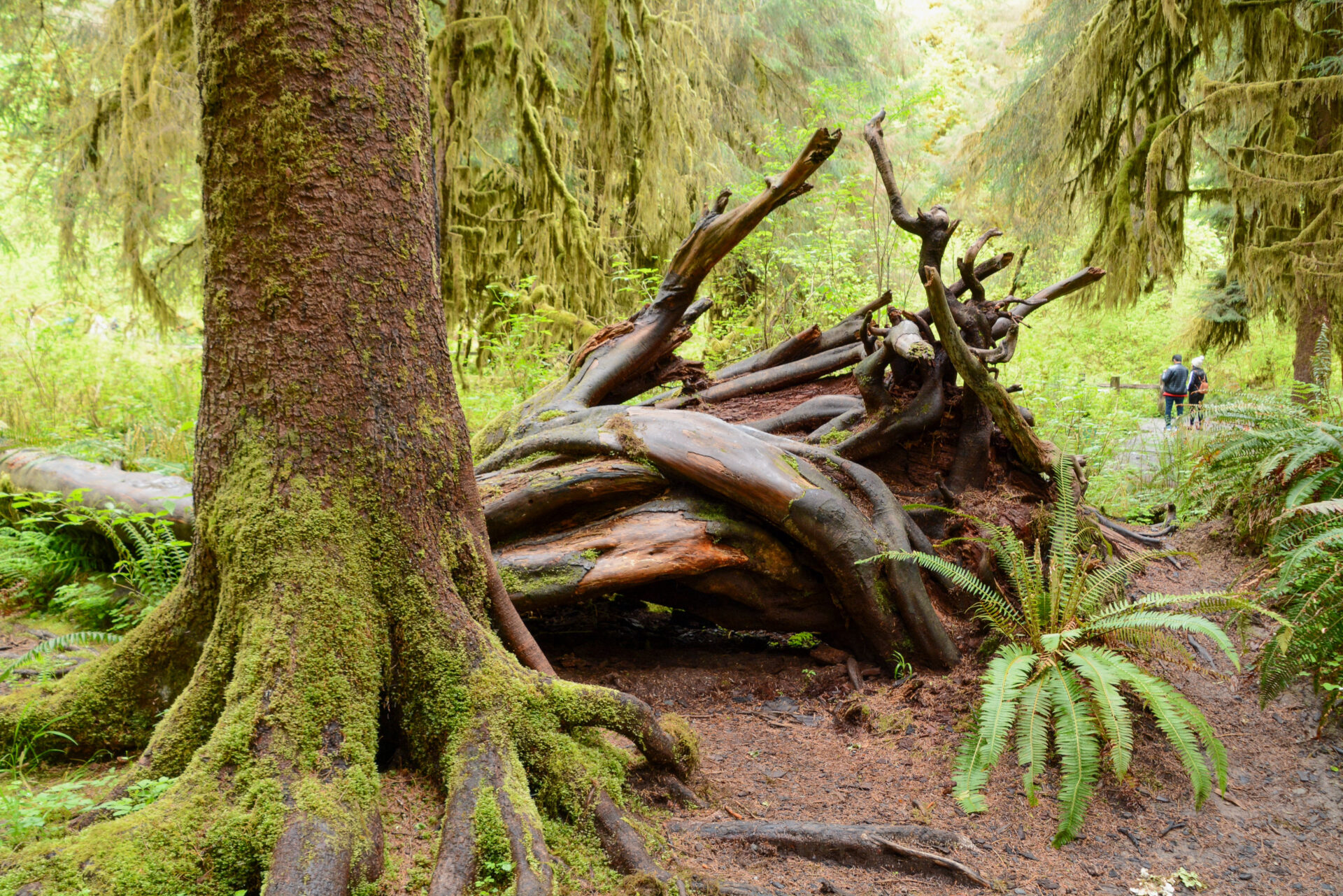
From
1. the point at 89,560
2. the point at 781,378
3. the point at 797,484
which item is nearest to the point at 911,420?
the point at 797,484

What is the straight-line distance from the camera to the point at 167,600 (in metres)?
2.60

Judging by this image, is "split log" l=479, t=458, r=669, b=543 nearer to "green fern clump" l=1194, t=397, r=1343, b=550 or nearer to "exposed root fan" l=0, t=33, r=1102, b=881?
"exposed root fan" l=0, t=33, r=1102, b=881

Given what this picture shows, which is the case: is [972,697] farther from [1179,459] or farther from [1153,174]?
[1153,174]

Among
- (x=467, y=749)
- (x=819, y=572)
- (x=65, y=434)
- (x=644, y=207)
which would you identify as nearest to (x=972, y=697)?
(x=819, y=572)

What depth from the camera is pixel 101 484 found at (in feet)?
16.5

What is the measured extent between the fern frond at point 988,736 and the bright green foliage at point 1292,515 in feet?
3.26

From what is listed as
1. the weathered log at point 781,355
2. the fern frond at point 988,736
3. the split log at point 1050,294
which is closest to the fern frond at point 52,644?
the fern frond at point 988,736

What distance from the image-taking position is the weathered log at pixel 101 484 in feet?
15.5

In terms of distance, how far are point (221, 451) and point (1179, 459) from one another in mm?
8507

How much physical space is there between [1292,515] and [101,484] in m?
7.22

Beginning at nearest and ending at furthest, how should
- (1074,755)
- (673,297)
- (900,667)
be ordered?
(1074,755), (900,667), (673,297)

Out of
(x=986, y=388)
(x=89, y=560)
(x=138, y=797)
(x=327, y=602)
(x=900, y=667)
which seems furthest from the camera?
(x=89, y=560)

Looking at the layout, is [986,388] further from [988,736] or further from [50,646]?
[50,646]

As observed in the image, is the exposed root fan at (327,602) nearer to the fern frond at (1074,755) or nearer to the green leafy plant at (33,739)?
the green leafy plant at (33,739)
